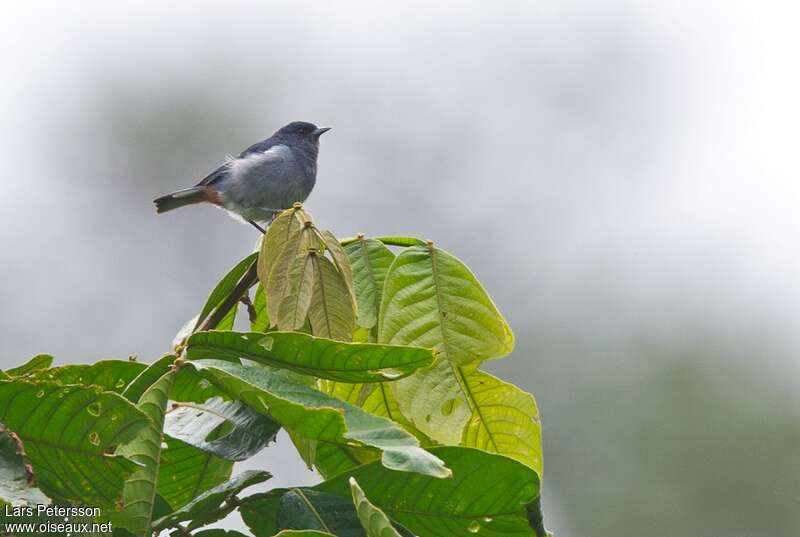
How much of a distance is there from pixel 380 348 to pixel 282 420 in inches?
6.5

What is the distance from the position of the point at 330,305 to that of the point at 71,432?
1.57ft

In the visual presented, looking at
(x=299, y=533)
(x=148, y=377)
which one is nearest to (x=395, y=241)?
(x=148, y=377)

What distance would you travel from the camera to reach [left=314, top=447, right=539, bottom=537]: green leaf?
5.00ft

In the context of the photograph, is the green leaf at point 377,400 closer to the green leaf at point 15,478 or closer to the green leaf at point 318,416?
the green leaf at point 318,416

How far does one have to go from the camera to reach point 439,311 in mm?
1865

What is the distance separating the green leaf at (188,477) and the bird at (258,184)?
3.11m

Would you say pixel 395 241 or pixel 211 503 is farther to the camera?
pixel 395 241

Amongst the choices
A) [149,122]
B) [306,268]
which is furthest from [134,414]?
[149,122]

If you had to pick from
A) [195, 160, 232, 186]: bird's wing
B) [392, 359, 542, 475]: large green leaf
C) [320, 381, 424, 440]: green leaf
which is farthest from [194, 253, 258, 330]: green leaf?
[195, 160, 232, 186]: bird's wing

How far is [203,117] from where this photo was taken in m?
16.5

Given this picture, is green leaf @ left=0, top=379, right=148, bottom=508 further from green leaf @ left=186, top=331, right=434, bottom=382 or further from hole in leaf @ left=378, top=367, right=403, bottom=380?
hole in leaf @ left=378, top=367, right=403, bottom=380

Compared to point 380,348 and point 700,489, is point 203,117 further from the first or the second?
point 380,348

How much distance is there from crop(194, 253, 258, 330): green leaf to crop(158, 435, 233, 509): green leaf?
24 centimetres

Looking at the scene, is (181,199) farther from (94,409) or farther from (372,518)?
(372,518)
